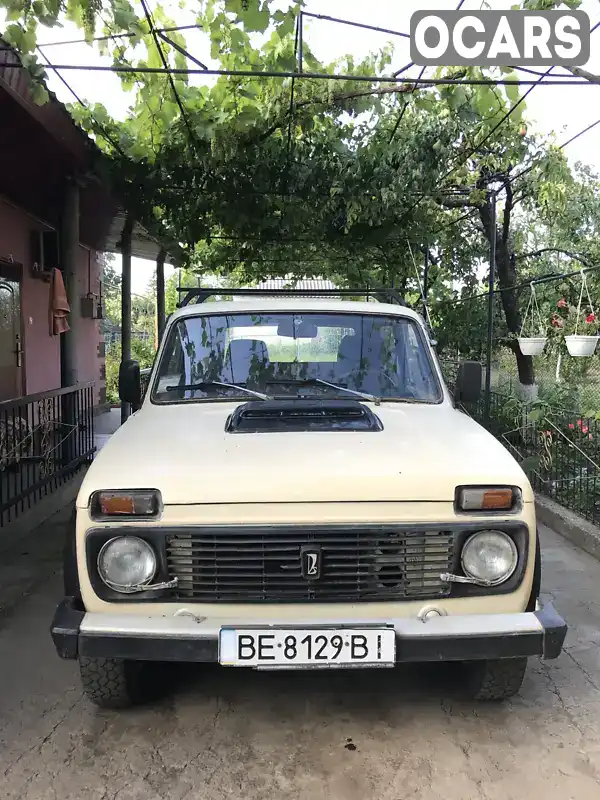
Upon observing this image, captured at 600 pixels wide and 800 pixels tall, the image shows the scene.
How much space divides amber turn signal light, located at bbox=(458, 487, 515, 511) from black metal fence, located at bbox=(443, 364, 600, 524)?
11.7 ft

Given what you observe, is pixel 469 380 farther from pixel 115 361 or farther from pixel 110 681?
pixel 115 361

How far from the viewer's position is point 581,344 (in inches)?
271

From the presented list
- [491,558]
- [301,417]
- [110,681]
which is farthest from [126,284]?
[491,558]

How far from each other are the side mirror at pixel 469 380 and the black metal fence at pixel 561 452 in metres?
2.04

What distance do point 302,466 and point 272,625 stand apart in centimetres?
61

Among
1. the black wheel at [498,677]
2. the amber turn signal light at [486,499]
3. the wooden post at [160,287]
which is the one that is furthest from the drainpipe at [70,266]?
the amber turn signal light at [486,499]

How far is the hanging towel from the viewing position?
8023mm

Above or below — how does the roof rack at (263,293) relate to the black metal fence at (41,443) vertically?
above

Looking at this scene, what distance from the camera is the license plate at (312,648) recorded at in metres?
2.54

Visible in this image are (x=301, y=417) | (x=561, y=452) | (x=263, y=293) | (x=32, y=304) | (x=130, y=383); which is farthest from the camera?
(x=32, y=304)

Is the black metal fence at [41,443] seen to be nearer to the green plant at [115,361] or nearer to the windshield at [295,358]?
the windshield at [295,358]

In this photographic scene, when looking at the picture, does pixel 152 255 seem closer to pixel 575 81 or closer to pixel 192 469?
pixel 575 81

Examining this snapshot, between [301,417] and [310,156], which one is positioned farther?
[310,156]

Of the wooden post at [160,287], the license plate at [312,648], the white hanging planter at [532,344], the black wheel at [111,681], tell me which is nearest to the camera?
the license plate at [312,648]
